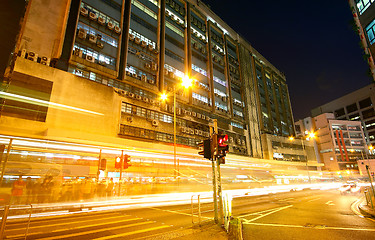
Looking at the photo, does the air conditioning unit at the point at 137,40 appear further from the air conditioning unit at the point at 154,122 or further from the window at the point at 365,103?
the window at the point at 365,103

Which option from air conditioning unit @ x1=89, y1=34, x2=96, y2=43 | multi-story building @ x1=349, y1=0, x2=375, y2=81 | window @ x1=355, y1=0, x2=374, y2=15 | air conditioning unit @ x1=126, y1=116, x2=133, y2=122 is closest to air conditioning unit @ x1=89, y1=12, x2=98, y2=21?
air conditioning unit @ x1=89, y1=34, x2=96, y2=43

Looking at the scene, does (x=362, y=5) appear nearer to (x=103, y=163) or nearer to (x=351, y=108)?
(x=103, y=163)

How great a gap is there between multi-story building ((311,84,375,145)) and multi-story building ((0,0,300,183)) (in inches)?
2701

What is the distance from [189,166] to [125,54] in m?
19.3

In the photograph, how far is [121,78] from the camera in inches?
1144

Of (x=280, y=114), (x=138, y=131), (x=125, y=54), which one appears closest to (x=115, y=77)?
(x=125, y=54)

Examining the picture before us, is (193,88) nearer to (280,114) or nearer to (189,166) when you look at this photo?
(189,166)

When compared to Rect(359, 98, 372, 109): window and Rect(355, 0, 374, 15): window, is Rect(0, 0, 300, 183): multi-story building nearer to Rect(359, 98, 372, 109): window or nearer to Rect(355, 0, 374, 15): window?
Rect(355, 0, 374, 15): window

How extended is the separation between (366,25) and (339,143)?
8270cm

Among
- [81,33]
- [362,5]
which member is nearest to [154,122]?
[81,33]

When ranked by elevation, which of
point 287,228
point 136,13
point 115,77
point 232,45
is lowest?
point 287,228

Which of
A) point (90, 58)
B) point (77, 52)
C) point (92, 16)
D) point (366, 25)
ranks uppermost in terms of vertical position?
point (92, 16)

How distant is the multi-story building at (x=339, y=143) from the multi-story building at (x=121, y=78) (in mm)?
49673

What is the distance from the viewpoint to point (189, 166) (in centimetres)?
2266
